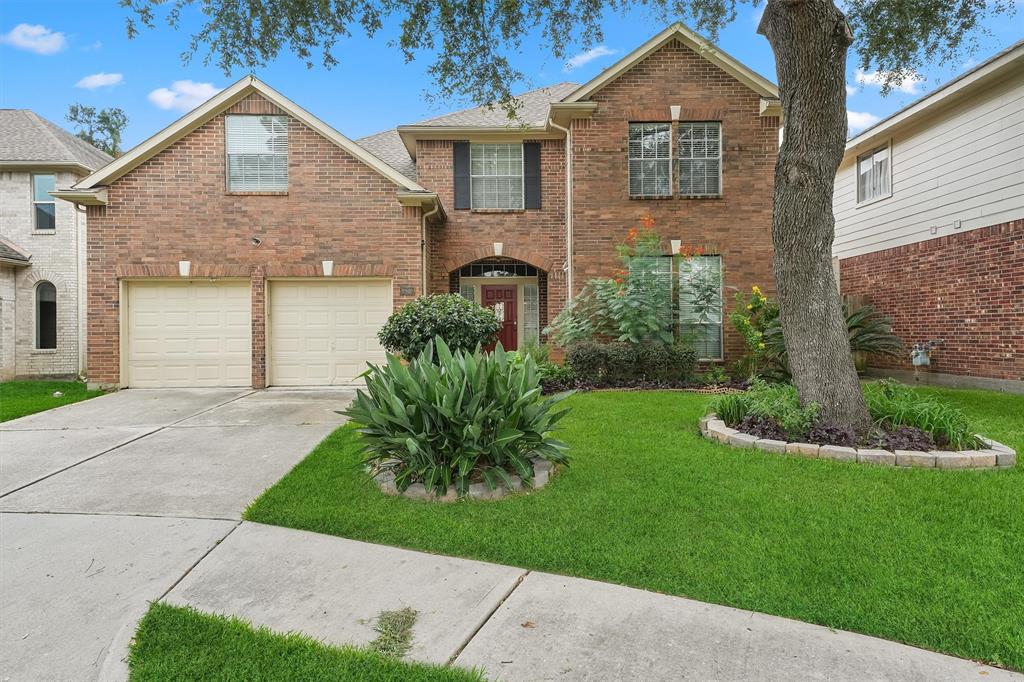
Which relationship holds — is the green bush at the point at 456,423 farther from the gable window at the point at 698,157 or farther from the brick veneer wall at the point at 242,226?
the gable window at the point at 698,157

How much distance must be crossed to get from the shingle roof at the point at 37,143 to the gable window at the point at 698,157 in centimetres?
1397

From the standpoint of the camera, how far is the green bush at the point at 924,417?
4762 mm

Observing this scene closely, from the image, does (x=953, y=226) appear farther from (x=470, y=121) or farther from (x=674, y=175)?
(x=470, y=121)

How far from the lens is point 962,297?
9.42 metres

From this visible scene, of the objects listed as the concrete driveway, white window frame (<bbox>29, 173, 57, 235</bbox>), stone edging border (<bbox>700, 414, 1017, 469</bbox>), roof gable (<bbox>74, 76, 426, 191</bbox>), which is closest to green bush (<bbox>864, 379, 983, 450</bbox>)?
stone edging border (<bbox>700, 414, 1017, 469</bbox>)

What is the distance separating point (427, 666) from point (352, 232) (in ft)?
30.8

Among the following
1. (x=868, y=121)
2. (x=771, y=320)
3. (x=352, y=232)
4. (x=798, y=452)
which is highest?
(x=868, y=121)

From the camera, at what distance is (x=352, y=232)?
10.4 meters

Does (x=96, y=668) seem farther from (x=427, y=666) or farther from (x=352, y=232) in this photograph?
(x=352, y=232)

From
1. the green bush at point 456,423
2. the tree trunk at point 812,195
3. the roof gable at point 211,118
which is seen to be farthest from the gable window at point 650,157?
the green bush at point 456,423

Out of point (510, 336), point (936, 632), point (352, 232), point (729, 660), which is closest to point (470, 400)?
point (729, 660)

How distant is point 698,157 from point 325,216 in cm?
739

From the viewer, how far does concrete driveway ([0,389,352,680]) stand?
7.95ft

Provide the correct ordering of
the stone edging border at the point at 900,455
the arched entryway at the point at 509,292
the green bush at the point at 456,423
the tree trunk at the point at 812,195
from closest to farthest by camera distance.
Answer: the green bush at the point at 456,423, the stone edging border at the point at 900,455, the tree trunk at the point at 812,195, the arched entryway at the point at 509,292
